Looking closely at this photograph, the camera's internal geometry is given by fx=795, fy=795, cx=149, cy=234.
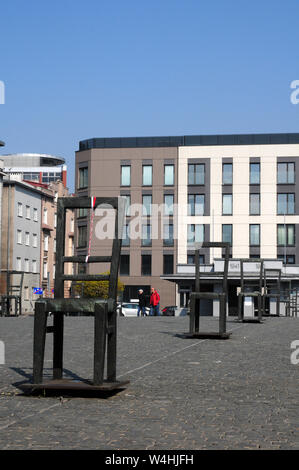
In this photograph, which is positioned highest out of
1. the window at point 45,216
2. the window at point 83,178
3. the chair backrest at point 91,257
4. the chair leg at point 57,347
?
the window at point 83,178

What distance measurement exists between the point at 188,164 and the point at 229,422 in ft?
274

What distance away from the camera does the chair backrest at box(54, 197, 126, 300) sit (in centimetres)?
793

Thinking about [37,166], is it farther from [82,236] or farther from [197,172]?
[197,172]

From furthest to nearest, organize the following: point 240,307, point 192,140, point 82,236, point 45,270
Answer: point 45,270
point 82,236
point 192,140
point 240,307

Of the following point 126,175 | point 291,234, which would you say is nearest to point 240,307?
point 291,234

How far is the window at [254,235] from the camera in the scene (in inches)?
3465

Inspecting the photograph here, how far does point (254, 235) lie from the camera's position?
8825 centimetres

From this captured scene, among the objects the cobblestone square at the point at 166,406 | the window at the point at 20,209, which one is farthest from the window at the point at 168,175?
the cobblestone square at the point at 166,406

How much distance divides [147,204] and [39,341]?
82182 mm

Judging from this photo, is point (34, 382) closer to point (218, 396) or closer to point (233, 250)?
point (218, 396)

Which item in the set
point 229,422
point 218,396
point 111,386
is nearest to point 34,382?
point 111,386

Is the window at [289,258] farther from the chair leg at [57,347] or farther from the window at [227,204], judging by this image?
the chair leg at [57,347]

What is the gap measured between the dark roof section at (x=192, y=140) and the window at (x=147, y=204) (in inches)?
233

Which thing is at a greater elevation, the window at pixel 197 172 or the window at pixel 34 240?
the window at pixel 197 172
